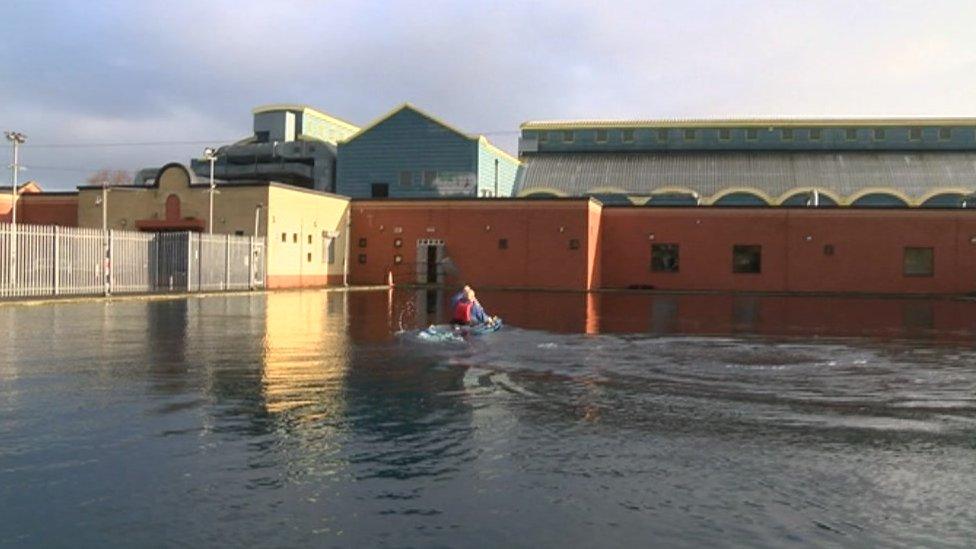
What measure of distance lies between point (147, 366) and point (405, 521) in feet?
29.6

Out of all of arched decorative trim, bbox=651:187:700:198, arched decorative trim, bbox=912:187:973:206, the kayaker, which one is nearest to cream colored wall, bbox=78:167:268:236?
the kayaker

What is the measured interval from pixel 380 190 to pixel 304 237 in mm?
16260

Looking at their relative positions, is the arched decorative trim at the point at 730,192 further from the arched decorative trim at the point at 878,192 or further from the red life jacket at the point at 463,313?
the red life jacket at the point at 463,313

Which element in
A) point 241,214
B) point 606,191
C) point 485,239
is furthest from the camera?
point 606,191

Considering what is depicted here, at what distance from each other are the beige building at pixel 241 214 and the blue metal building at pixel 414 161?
1287 cm

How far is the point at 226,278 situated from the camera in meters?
43.0

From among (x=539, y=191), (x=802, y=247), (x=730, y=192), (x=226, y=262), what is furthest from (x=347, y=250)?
(x=802, y=247)

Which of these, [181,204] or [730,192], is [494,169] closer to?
[730,192]

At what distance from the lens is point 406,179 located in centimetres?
6469

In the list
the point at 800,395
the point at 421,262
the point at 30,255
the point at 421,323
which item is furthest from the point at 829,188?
the point at 800,395

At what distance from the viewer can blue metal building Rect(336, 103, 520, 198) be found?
6319cm

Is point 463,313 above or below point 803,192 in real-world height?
below

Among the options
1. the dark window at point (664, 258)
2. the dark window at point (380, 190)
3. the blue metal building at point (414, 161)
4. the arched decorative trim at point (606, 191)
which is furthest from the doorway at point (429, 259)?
the arched decorative trim at point (606, 191)

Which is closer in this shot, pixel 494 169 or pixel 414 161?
pixel 414 161
